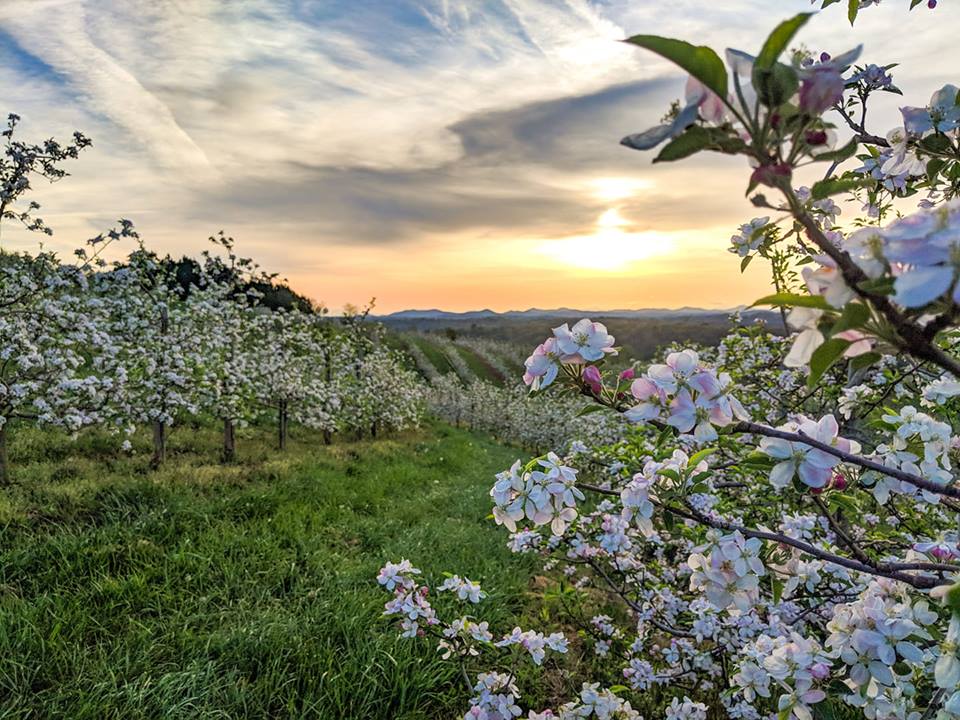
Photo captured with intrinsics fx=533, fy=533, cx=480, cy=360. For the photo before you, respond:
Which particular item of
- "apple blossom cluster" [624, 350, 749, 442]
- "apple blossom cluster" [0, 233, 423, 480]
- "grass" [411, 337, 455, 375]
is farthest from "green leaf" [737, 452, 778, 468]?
"grass" [411, 337, 455, 375]

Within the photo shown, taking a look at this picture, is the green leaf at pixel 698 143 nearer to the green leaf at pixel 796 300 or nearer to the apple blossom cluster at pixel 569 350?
the green leaf at pixel 796 300

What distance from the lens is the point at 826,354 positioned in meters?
0.67

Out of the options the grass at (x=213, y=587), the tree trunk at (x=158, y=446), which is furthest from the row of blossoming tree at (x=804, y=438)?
the tree trunk at (x=158, y=446)

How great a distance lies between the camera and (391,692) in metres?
2.95

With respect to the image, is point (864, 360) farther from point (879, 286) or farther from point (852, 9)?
point (852, 9)

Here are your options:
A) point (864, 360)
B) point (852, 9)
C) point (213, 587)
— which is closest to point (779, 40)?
point (864, 360)

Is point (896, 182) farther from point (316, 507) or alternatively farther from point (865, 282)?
point (316, 507)

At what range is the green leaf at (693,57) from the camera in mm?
580

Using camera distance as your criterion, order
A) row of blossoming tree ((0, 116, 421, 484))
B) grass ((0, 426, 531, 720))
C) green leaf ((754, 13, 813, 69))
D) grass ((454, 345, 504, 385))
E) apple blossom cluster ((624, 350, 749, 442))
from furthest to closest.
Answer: grass ((454, 345, 504, 385)), row of blossoming tree ((0, 116, 421, 484)), grass ((0, 426, 531, 720)), apple blossom cluster ((624, 350, 749, 442)), green leaf ((754, 13, 813, 69))

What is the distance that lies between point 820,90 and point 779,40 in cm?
8

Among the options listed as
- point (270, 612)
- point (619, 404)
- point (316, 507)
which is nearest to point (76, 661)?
point (270, 612)

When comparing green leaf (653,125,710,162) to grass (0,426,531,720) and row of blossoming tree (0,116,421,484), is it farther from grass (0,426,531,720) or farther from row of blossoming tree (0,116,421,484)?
row of blossoming tree (0,116,421,484)

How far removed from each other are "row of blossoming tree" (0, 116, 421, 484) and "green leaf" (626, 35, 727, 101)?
5.96 m

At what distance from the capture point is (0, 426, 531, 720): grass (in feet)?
9.16
